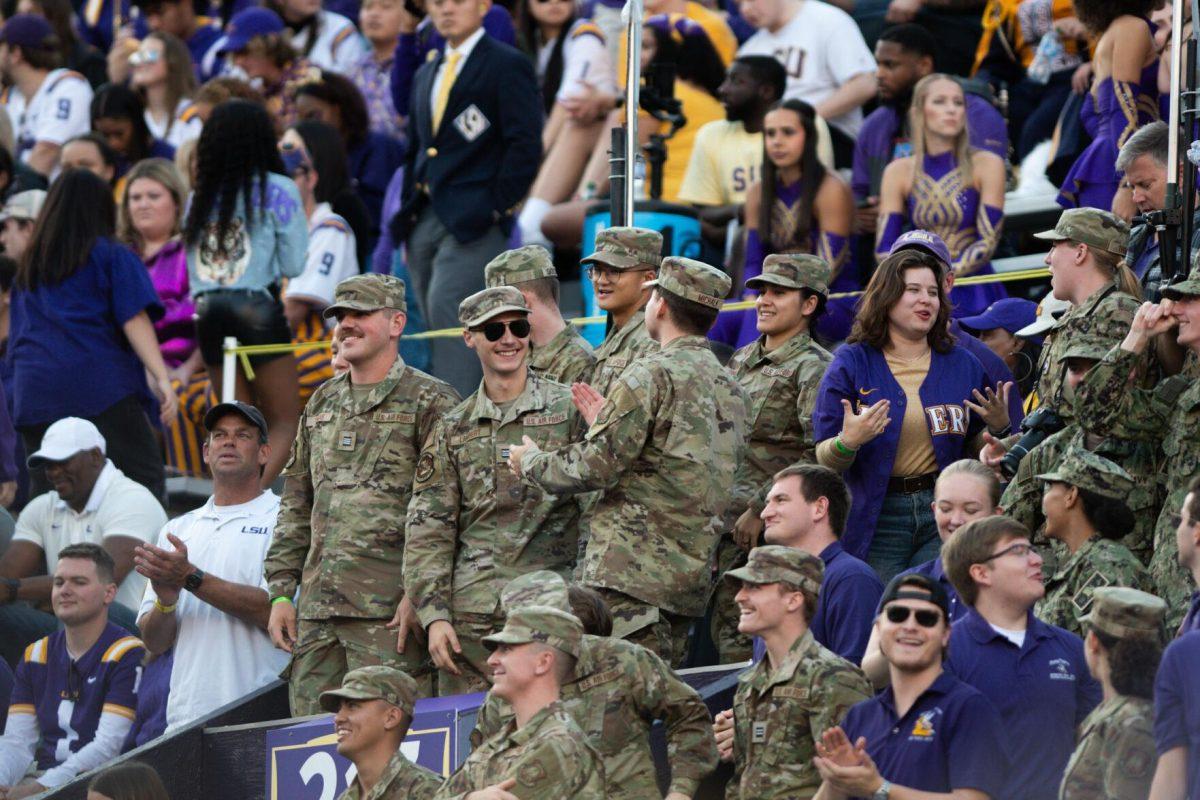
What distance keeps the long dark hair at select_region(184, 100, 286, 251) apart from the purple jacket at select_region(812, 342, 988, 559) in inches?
164

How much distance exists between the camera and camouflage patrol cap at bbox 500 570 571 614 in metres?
7.32

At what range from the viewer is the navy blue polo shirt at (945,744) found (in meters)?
6.51

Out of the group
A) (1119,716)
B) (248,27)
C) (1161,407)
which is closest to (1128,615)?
(1119,716)

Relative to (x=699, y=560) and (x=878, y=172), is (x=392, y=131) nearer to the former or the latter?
(x=878, y=172)

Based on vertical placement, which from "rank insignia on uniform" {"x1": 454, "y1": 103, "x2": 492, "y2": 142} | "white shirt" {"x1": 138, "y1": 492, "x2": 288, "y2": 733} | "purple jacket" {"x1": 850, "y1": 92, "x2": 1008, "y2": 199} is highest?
"rank insignia on uniform" {"x1": 454, "y1": 103, "x2": 492, "y2": 142}

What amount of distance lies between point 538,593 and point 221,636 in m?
2.52

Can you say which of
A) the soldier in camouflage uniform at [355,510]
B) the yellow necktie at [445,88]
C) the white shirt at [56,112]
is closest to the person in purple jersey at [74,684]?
the soldier in camouflage uniform at [355,510]

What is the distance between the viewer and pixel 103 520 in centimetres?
1077

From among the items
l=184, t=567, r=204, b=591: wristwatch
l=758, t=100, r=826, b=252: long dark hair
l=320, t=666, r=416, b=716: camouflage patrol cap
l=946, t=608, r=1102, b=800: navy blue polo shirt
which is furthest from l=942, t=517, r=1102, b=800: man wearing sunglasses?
l=758, t=100, r=826, b=252: long dark hair

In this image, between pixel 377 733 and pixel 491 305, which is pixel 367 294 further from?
pixel 377 733

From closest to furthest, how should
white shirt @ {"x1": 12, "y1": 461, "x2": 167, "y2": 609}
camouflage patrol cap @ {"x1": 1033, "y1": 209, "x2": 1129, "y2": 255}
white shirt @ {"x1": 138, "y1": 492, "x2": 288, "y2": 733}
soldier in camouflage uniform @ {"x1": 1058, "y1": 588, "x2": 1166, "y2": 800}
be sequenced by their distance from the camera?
soldier in camouflage uniform @ {"x1": 1058, "y1": 588, "x2": 1166, "y2": 800} < camouflage patrol cap @ {"x1": 1033, "y1": 209, "x2": 1129, "y2": 255} < white shirt @ {"x1": 138, "y1": 492, "x2": 288, "y2": 733} < white shirt @ {"x1": 12, "y1": 461, "x2": 167, "y2": 609}

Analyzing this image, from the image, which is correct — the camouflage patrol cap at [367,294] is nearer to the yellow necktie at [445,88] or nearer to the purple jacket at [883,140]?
the purple jacket at [883,140]

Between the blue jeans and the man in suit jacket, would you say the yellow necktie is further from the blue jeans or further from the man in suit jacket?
the blue jeans

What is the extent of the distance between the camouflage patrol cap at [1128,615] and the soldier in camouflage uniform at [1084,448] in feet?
5.13
